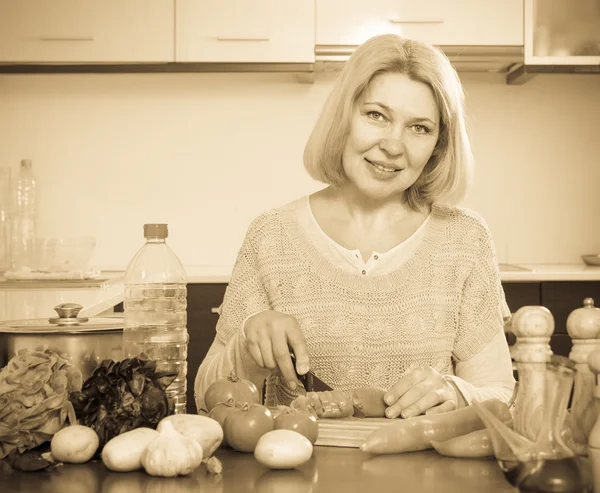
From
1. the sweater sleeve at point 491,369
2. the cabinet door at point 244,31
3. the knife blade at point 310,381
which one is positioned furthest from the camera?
the cabinet door at point 244,31

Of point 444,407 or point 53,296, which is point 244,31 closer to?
point 53,296

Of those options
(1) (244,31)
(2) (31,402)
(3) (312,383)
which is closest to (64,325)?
(2) (31,402)

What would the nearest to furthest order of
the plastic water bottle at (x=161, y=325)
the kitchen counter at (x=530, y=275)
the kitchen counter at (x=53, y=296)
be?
the plastic water bottle at (x=161, y=325) < the kitchen counter at (x=53, y=296) < the kitchen counter at (x=530, y=275)

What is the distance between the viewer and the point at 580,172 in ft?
11.8

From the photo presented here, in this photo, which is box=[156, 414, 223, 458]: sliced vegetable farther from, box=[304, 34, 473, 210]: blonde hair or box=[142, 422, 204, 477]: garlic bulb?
box=[304, 34, 473, 210]: blonde hair

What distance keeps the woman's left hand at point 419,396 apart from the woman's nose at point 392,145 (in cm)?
52

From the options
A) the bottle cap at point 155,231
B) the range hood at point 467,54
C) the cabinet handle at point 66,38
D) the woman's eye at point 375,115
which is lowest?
the bottle cap at point 155,231

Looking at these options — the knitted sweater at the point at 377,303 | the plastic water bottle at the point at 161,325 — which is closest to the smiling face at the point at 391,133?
A: the knitted sweater at the point at 377,303

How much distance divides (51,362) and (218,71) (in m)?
2.37

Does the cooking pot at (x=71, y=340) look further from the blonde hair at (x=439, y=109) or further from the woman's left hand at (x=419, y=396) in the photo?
the blonde hair at (x=439, y=109)

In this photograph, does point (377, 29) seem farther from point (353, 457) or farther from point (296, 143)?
point (353, 457)

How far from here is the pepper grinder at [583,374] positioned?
901 millimetres

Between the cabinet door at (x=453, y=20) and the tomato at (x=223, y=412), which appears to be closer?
the tomato at (x=223, y=412)

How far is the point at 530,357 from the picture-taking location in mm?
895
